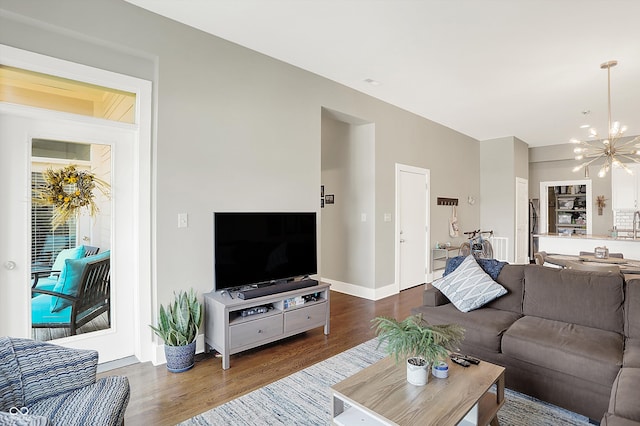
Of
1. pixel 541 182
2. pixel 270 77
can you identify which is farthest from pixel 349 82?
pixel 541 182

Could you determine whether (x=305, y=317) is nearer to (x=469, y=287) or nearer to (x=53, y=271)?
(x=469, y=287)

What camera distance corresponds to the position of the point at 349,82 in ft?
14.7

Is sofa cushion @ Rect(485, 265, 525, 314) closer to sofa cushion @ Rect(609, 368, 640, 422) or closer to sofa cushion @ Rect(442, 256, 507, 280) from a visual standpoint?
sofa cushion @ Rect(442, 256, 507, 280)

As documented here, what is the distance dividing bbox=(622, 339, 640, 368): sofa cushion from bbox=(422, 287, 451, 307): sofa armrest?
1319mm

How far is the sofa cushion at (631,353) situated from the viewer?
1.98 meters

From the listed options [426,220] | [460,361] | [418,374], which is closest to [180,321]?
[418,374]

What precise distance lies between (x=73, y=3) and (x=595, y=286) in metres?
4.60

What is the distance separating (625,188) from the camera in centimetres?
723

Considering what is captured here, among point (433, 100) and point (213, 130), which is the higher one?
point (433, 100)

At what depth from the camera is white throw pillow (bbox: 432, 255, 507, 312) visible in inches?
117

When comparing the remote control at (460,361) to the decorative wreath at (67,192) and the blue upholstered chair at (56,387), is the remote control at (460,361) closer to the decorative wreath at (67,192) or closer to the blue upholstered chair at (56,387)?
the blue upholstered chair at (56,387)

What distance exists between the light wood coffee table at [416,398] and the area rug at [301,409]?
446mm

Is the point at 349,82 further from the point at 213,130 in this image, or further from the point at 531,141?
the point at 531,141

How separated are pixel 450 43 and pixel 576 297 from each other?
2.62 meters
